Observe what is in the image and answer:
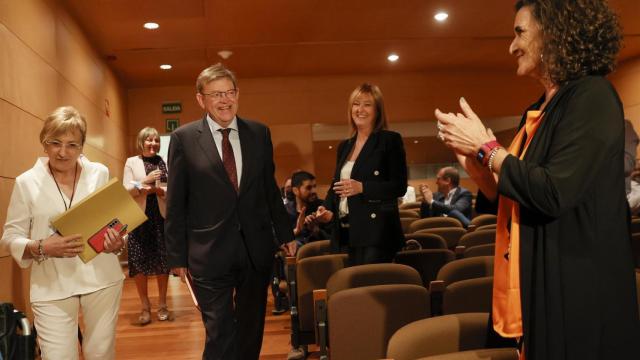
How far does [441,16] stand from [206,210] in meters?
6.77

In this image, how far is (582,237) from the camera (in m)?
1.51

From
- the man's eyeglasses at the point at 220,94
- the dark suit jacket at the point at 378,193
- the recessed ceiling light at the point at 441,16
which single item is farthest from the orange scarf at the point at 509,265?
the recessed ceiling light at the point at 441,16

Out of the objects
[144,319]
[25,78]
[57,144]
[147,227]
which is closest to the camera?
[57,144]

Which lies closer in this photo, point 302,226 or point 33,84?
point 302,226

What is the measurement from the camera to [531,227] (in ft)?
5.19

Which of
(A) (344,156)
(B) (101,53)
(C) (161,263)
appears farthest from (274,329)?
(B) (101,53)

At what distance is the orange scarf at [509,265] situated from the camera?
161cm

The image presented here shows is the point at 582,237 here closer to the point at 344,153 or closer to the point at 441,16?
the point at 344,153

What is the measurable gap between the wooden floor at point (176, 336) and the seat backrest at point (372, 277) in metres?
1.63

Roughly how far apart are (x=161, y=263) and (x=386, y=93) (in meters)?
8.15

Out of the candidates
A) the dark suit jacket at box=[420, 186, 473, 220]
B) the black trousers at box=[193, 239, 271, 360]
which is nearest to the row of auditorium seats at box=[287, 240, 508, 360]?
the black trousers at box=[193, 239, 271, 360]

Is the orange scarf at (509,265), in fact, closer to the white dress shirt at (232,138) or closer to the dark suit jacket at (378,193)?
the white dress shirt at (232,138)

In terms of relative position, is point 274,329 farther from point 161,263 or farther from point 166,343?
point 161,263

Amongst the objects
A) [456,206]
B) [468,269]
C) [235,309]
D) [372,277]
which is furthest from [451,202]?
[235,309]
